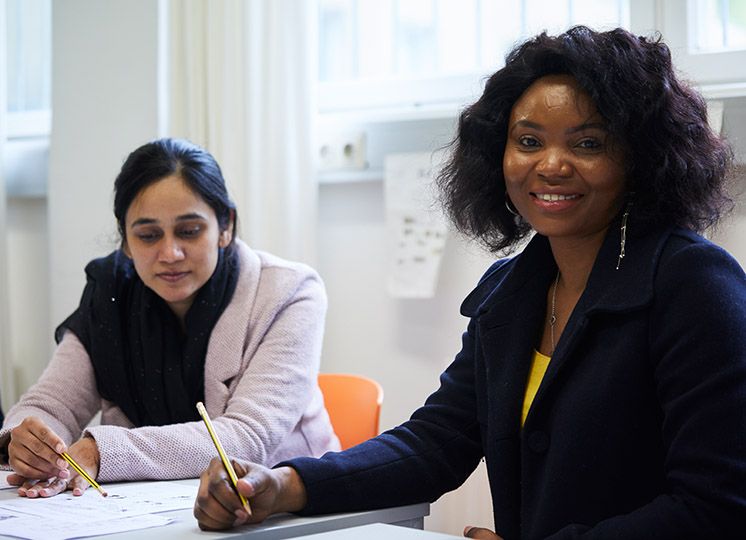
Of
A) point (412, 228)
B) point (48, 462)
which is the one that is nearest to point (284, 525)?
point (48, 462)

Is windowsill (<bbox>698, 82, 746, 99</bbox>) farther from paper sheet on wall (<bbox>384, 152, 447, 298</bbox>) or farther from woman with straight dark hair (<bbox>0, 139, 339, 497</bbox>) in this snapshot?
woman with straight dark hair (<bbox>0, 139, 339, 497</bbox>)

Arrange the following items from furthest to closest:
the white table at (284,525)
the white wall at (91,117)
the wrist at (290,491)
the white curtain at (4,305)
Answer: the white curtain at (4,305) < the white wall at (91,117) < the wrist at (290,491) < the white table at (284,525)

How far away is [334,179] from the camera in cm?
320

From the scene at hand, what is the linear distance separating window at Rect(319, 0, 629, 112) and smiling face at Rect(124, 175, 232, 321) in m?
1.02

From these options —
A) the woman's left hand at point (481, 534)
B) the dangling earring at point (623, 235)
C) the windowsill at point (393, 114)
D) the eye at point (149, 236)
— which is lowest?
the woman's left hand at point (481, 534)

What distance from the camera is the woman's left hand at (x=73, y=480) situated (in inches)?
70.1

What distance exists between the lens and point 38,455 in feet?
6.09

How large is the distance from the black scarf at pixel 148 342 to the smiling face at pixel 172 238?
5cm

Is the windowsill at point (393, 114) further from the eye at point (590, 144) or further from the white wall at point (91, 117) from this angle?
the eye at point (590, 144)

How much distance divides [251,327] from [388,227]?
2.78ft

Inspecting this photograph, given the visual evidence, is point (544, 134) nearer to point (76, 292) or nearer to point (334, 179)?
point (334, 179)

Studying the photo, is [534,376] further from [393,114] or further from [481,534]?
[393,114]

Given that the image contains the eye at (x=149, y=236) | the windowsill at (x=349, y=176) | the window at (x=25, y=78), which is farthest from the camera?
the window at (x=25, y=78)

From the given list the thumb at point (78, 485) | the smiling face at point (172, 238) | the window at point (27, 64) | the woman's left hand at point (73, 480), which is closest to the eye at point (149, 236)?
the smiling face at point (172, 238)
